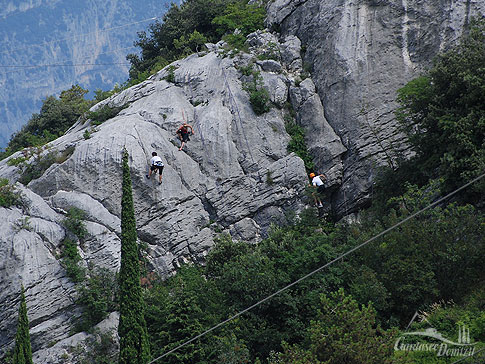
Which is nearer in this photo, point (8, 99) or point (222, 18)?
point (222, 18)

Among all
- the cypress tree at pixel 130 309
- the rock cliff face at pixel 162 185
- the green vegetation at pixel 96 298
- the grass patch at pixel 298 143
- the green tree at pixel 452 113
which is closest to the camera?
the cypress tree at pixel 130 309

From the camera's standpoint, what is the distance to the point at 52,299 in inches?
925

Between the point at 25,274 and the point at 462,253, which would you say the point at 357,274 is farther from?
the point at 25,274

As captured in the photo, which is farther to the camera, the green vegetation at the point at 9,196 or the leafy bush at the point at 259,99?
the leafy bush at the point at 259,99

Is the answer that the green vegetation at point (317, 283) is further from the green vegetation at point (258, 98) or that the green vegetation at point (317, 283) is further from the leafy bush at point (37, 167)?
the green vegetation at point (258, 98)

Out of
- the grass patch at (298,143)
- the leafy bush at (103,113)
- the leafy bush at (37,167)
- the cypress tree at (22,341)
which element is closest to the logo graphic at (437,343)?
the grass patch at (298,143)

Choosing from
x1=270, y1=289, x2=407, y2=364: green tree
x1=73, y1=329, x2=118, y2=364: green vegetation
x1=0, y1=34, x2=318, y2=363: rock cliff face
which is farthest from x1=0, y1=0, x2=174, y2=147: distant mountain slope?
x1=270, y1=289, x2=407, y2=364: green tree

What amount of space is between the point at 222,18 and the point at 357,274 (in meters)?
20.9

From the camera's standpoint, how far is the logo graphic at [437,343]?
53.3 ft

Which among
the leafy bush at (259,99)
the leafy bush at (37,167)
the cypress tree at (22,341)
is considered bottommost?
the cypress tree at (22,341)

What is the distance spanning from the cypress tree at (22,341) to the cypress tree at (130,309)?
11.2 ft

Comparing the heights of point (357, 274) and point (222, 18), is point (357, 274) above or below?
below

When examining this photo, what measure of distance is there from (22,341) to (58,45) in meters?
88.1

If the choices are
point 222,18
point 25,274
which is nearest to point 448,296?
point 25,274
